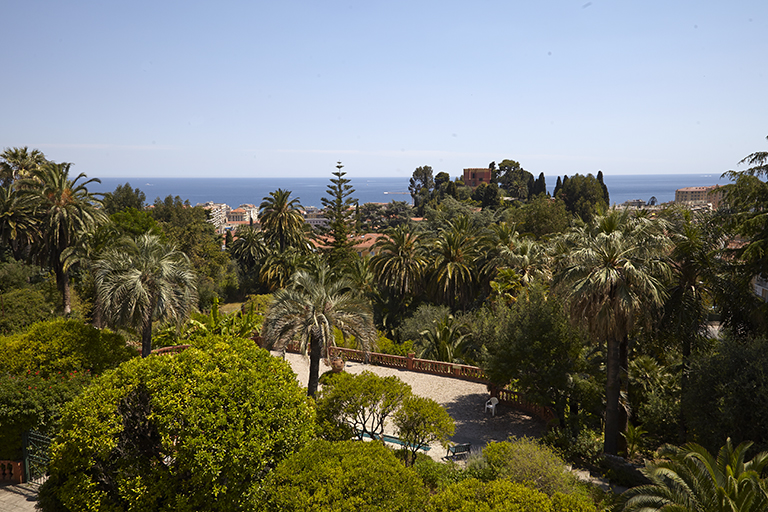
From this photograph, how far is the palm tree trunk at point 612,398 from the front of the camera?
14.3m

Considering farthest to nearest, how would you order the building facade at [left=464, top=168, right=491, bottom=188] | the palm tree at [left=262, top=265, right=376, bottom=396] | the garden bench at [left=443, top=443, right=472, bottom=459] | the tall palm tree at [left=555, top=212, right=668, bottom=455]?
the building facade at [left=464, top=168, right=491, bottom=188] → the palm tree at [left=262, top=265, right=376, bottom=396] → the garden bench at [left=443, top=443, right=472, bottom=459] → the tall palm tree at [left=555, top=212, right=668, bottom=455]

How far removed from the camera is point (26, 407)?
11.0 meters

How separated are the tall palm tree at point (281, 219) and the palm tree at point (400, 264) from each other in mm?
16533

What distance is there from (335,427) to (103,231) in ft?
83.4

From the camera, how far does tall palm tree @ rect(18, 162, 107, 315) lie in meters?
27.2

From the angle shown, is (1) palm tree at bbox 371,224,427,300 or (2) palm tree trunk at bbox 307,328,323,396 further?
(1) palm tree at bbox 371,224,427,300

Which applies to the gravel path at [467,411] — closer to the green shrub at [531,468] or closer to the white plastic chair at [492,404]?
the white plastic chair at [492,404]

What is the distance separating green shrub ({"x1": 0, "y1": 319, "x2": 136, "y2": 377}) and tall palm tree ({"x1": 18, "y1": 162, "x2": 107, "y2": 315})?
14.7 m

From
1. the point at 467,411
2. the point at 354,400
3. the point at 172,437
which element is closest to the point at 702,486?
the point at 354,400

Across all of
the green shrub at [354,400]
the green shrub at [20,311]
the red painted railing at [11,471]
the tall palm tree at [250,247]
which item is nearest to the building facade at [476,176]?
the tall palm tree at [250,247]

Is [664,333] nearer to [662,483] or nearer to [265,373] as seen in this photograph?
[662,483]

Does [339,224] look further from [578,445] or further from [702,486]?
[702,486]

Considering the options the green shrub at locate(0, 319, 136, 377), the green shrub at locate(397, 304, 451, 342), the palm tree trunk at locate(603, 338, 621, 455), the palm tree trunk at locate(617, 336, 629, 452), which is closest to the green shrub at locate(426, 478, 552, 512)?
the palm tree trunk at locate(603, 338, 621, 455)

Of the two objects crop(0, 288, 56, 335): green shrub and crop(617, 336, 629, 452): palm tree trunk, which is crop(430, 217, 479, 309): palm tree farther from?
crop(0, 288, 56, 335): green shrub
